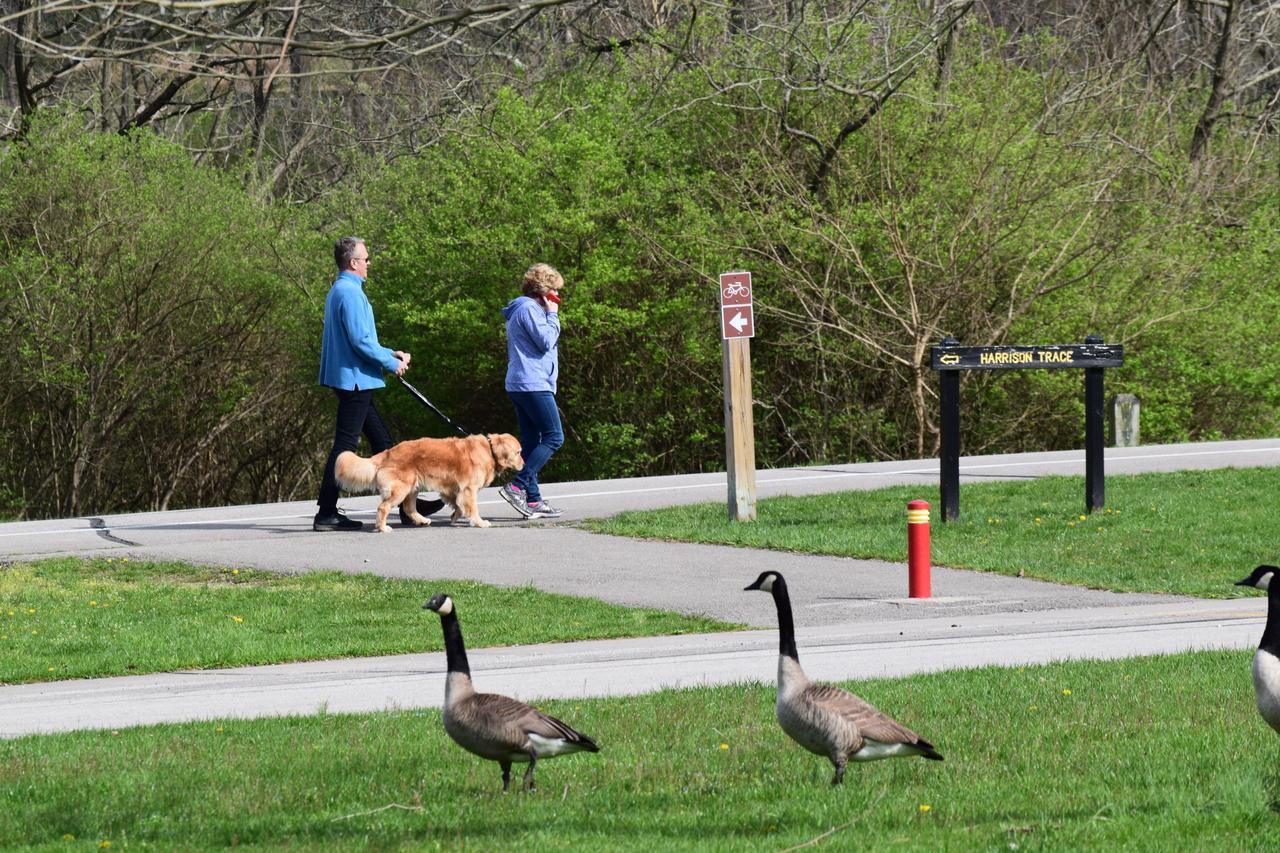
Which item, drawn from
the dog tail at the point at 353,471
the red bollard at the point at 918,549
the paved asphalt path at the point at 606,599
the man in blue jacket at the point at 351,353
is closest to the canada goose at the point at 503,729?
the paved asphalt path at the point at 606,599

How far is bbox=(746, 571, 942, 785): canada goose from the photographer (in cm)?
632

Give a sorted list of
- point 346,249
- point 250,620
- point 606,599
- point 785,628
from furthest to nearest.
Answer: point 346,249
point 606,599
point 250,620
point 785,628

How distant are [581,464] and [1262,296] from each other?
36.8ft

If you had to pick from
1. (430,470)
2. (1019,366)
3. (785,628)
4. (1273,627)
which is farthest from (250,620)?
(1019,366)

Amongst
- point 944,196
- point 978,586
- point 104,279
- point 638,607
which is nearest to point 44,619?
point 638,607

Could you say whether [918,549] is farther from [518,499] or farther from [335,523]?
[335,523]

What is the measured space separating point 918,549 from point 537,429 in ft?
18.0

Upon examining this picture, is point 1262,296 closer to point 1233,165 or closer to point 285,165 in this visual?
point 1233,165

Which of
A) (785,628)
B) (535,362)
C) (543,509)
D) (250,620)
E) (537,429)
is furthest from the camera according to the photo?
(543,509)

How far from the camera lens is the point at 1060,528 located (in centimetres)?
1505

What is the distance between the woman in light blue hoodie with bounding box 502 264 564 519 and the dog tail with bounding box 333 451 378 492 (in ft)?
5.15

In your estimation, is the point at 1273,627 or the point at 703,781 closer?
the point at 1273,627

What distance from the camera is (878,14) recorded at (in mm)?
24344

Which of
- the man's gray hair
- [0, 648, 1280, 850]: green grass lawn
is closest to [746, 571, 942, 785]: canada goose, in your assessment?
[0, 648, 1280, 850]: green grass lawn
